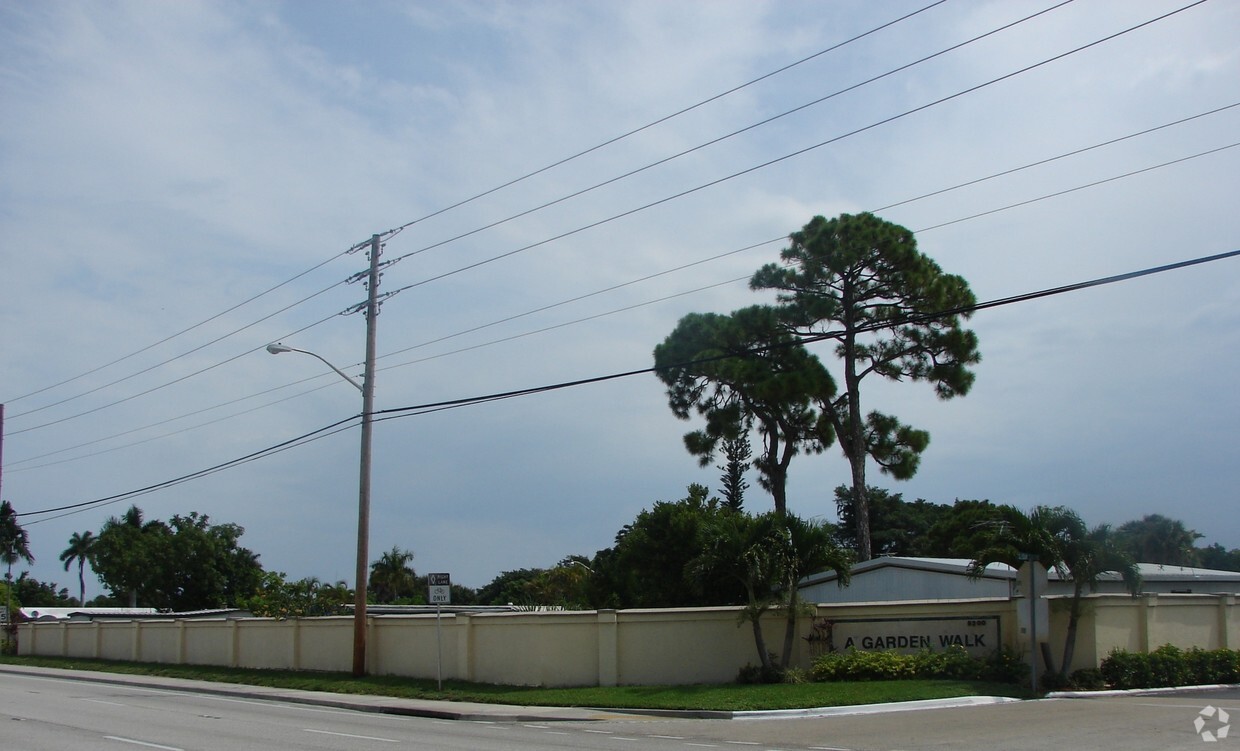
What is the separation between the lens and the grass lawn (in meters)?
21.5

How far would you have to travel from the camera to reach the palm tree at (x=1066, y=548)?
77.0 feet

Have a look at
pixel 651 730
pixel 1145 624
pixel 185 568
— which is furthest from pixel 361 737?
pixel 185 568

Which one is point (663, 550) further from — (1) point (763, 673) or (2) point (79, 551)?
(2) point (79, 551)

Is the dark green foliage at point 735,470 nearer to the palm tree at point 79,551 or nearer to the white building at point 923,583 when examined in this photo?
the white building at point 923,583

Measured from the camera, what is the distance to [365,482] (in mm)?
30266

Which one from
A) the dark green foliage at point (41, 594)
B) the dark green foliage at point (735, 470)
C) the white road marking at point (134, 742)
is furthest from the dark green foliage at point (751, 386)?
the dark green foliage at point (41, 594)

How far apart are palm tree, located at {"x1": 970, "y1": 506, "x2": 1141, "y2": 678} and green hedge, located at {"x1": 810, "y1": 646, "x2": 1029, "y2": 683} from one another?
3.18 ft

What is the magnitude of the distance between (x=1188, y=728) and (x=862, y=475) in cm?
2521

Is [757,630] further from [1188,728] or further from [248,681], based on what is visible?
[248,681]

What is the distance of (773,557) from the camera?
24688 mm

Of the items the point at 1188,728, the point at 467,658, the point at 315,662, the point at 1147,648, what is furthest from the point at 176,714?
the point at 1147,648

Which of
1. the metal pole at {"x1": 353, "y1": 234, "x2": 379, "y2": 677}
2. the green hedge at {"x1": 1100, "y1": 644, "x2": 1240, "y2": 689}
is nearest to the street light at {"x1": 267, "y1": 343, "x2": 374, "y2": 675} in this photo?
the metal pole at {"x1": 353, "y1": 234, "x2": 379, "y2": 677}

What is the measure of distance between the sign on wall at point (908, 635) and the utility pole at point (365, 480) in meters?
12.2

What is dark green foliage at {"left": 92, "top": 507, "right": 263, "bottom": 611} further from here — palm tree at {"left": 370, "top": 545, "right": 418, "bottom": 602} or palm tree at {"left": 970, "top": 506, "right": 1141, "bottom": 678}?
palm tree at {"left": 970, "top": 506, "right": 1141, "bottom": 678}
